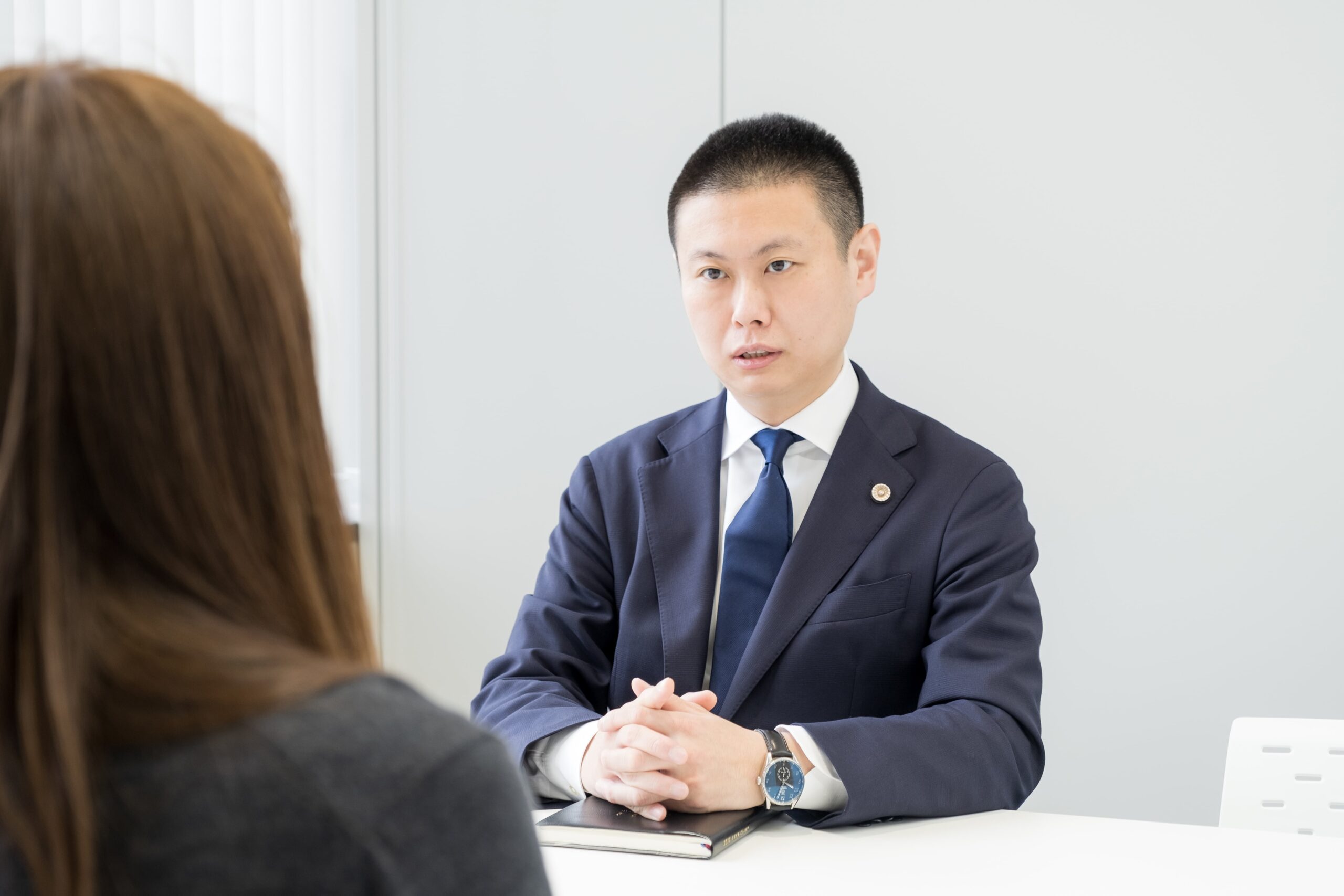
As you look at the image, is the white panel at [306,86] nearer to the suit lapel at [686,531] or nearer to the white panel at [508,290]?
the white panel at [508,290]

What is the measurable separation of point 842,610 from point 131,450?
4.52ft

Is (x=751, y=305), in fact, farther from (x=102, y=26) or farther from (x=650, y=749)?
(x=102, y=26)

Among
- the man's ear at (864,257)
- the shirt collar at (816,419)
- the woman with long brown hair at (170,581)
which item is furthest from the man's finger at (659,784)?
the man's ear at (864,257)

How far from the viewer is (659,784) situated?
1.51 meters

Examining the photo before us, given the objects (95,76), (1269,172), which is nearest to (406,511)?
(1269,172)

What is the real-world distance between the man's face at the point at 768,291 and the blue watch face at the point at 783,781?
0.70 m

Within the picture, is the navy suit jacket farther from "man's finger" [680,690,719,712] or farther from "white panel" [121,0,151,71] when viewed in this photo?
"white panel" [121,0,151,71]

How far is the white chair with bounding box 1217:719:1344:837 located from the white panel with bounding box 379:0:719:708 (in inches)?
73.6

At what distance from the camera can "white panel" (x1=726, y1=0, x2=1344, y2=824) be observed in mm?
2939

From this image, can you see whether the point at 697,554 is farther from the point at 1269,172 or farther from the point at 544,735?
the point at 1269,172

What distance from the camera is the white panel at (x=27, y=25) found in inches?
105

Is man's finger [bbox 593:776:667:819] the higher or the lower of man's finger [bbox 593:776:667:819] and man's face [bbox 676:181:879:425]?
the lower

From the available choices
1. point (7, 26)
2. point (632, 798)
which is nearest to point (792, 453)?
point (632, 798)

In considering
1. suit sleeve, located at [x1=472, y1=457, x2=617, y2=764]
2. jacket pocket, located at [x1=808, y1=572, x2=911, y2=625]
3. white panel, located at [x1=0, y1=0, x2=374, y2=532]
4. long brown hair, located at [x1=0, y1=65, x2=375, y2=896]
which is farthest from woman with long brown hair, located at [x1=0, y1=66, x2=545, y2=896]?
white panel, located at [x1=0, y1=0, x2=374, y2=532]
